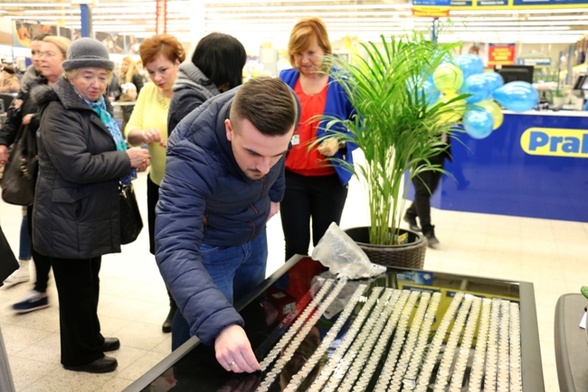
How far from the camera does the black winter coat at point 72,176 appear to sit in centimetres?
229

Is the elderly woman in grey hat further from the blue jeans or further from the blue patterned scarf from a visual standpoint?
the blue jeans

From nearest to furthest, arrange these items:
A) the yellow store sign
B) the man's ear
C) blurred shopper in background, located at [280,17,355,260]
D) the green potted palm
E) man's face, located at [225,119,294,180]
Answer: man's face, located at [225,119,294,180] → the man's ear → the green potted palm → blurred shopper in background, located at [280,17,355,260] → the yellow store sign

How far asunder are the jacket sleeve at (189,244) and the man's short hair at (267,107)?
186 mm

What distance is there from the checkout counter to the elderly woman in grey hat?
3.99 meters

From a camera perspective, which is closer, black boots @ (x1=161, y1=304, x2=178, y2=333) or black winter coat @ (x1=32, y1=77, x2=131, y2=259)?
black winter coat @ (x1=32, y1=77, x2=131, y2=259)

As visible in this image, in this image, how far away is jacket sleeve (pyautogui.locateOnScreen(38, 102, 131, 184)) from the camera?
7.44 feet

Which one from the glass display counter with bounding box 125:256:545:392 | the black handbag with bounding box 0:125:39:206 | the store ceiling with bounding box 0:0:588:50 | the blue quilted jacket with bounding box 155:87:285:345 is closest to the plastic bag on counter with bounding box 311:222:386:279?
the glass display counter with bounding box 125:256:545:392

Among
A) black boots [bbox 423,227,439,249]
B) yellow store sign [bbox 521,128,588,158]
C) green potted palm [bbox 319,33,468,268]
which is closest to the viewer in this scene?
green potted palm [bbox 319,33,468,268]

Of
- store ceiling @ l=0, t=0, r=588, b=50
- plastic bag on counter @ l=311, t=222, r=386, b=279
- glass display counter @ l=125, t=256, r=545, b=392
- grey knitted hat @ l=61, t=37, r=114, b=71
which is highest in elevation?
store ceiling @ l=0, t=0, r=588, b=50

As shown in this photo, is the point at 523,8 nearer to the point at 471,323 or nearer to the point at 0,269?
the point at 471,323

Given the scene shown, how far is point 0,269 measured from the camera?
156 centimetres

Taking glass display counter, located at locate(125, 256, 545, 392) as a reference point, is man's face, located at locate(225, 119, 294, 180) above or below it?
above

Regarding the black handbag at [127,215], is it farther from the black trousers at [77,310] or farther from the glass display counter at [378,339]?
the glass display counter at [378,339]

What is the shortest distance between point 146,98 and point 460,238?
10.5 feet
